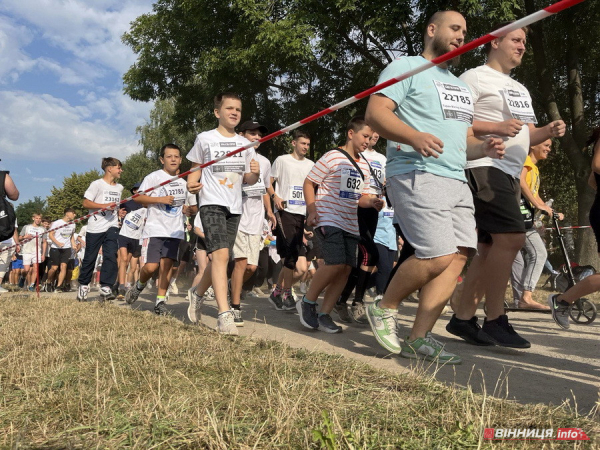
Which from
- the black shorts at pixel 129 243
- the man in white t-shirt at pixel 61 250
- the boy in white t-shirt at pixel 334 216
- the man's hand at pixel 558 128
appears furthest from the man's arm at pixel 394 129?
the man in white t-shirt at pixel 61 250

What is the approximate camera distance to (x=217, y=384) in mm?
2928

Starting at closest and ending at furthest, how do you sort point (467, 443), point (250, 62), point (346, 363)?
point (467, 443), point (346, 363), point (250, 62)

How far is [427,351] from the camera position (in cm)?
397

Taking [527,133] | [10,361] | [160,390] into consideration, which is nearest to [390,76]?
[527,133]

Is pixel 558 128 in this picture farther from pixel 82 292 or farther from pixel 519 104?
pixel 82 292

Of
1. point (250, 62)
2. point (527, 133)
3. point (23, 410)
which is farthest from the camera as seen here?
point (250, 62)

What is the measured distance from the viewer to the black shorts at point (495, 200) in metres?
4.62

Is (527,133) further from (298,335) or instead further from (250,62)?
(250,62)

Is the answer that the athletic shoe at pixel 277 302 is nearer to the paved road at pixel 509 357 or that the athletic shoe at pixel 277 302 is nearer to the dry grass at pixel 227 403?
the paved road at pixel 509 357

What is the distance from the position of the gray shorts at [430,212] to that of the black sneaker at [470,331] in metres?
0.96

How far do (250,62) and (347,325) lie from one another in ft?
36.2

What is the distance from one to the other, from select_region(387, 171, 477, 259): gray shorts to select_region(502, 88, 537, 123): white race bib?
983 mm

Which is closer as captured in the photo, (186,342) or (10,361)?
(10,361)

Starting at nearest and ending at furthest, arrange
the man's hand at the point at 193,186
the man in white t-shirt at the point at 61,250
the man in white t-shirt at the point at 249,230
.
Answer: the man's hand at the point at 193,186
the man in white t-shirt at the point at 249,230
the man in white t-shirt at the point at 61,250
